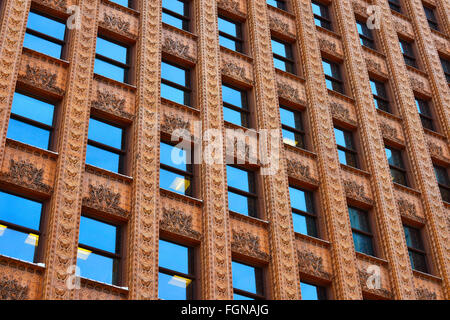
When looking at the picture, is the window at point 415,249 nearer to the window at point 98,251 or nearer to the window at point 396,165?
the window at point 396,165

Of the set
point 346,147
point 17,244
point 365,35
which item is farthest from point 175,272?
point 365,35

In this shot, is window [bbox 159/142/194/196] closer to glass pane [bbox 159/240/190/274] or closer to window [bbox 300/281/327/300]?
glass pane [bbox 159/240/190/274]

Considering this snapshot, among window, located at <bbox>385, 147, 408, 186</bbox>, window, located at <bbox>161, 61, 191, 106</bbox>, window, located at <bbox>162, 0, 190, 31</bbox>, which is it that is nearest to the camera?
window, located at <bbox>161, 61, 191, 106</bbox>

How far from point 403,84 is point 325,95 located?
5108mm

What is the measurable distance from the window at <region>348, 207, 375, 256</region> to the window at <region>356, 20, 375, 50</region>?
1029 centimetres

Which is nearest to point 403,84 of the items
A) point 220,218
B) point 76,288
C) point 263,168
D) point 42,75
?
point 263,168

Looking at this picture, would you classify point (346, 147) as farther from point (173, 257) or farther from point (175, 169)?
point (173, 257)

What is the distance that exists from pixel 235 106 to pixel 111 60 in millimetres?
4637

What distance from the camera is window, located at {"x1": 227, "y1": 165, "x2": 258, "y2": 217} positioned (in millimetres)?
23856

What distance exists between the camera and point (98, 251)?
67.1 feet

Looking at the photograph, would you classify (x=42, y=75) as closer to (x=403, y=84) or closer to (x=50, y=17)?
(x=50, y=17)

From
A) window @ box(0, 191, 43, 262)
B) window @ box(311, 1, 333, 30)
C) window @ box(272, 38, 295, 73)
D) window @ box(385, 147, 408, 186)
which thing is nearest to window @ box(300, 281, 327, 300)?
window @ box(385, 147, 408, 186)

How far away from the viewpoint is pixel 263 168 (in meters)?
25.0

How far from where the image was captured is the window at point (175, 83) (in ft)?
84.2
